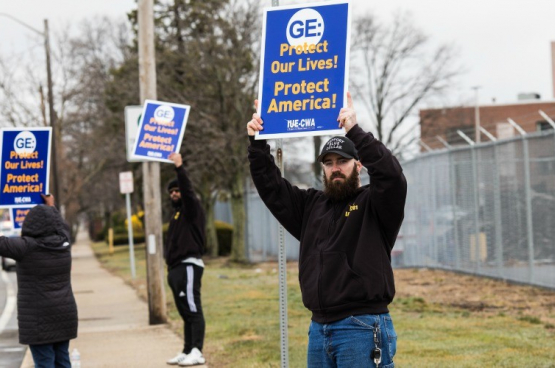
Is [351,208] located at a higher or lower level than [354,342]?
higher

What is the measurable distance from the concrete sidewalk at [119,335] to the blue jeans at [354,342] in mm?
5828

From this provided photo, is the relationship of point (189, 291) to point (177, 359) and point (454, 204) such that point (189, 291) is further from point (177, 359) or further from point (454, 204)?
point (454, 204)

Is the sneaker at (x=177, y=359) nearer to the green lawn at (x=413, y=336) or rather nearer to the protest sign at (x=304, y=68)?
the green lawn at (x=413, y=336)

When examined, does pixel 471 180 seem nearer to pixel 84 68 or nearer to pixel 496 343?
pixel 496 343

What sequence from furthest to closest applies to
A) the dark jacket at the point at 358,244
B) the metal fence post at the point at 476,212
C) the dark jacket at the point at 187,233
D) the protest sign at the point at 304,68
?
the metal fence post at the point at 476,212
the dark jacket at the point at 187,233
the protest sign at the point at 304,68
the dark jacket at the point at 358,244

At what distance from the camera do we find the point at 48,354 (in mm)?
8172

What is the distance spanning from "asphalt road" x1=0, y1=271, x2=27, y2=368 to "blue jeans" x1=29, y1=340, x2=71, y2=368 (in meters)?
3.32

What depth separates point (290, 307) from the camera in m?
15.1

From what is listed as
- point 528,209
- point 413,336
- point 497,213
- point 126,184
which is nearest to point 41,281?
point 413,336

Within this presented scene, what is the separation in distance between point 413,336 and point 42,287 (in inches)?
190

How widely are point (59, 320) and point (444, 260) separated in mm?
13923

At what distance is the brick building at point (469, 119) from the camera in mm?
49131

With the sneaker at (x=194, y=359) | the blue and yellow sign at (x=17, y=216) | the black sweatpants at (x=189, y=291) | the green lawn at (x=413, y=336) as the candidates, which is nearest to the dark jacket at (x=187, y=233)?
the black sweatpants at (x=189, y=291)

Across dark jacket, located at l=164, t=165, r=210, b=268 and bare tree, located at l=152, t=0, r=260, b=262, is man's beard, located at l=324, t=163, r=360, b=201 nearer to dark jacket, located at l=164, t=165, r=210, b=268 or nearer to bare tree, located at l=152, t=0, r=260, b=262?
dark jacket, located at l=164, t=165, r=210, b=268
